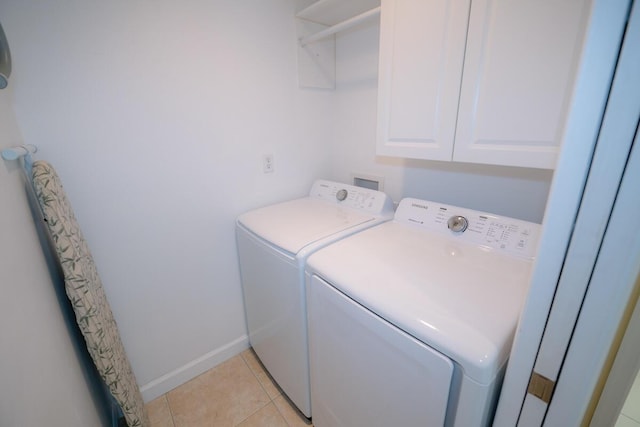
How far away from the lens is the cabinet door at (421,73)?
99 cm

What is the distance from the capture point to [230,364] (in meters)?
1.81

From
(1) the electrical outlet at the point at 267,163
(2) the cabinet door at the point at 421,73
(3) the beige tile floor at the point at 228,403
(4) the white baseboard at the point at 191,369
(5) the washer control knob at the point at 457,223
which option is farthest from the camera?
(1) the electrical outlet at the point at 267,163

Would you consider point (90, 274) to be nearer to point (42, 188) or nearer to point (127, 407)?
point (42, 188)

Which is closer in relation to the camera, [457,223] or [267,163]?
[457,223]

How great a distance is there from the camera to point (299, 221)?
146 cm

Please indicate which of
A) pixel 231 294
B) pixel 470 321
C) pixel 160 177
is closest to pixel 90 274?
pixel 160 177

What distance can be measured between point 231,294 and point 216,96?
4.02 ft

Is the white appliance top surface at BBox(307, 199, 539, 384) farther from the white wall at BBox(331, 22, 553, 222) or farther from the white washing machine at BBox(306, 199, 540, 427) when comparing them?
the white wall at BBox(331, 22, 553, 222)

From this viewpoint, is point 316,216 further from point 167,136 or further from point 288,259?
point 167,136

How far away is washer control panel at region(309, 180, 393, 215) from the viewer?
1507 mm

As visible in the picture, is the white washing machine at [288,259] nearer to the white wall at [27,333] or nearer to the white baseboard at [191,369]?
the white baseboard at [191,369]

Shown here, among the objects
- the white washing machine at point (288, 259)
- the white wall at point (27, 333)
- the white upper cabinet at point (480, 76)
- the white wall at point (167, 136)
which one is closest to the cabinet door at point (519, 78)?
the white upper cabinet at point (480, 76)

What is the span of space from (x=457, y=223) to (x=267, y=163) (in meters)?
1.16

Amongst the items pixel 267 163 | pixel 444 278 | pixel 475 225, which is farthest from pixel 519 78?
pixel 267 163
